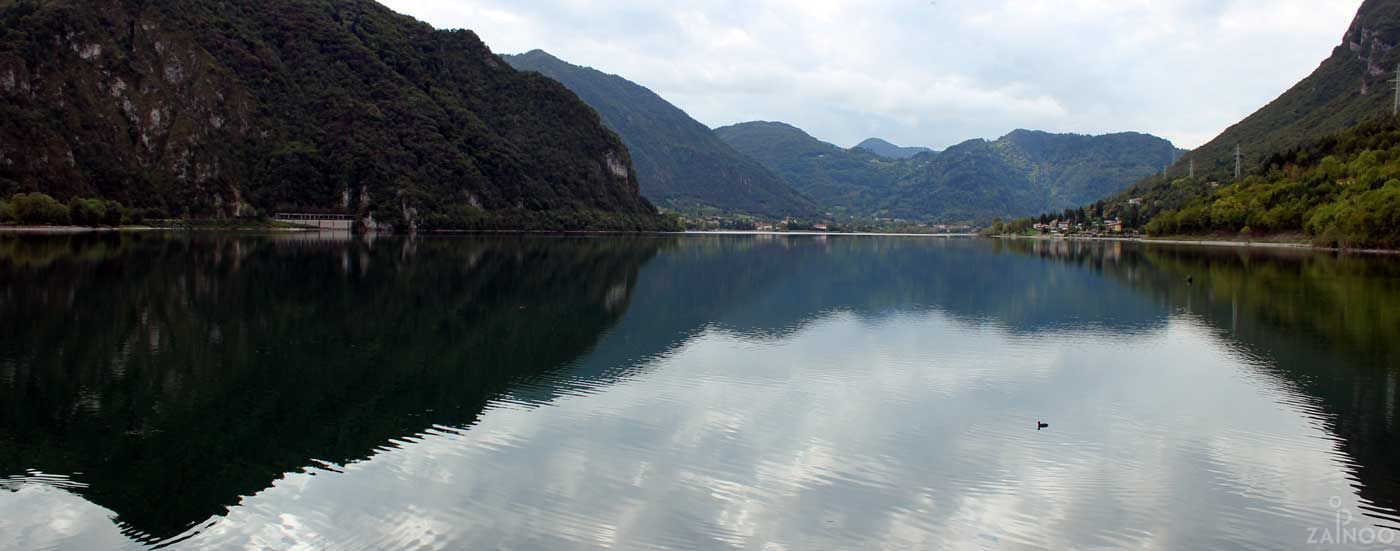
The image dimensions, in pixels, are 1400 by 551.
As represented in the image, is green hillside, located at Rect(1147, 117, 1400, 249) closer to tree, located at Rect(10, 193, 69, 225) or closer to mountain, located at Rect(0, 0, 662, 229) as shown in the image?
mountain, located at Rect(0, 0, 662, 229)

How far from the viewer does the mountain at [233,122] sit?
13262cm

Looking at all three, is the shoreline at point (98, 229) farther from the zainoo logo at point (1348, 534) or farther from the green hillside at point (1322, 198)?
the green hillside at point (1322, 198)

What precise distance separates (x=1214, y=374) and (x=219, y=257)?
58024mm

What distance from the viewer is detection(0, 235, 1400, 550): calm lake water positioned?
11.4 meters

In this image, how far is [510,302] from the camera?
36.9 metres

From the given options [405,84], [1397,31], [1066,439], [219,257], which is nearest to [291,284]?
[219,257]

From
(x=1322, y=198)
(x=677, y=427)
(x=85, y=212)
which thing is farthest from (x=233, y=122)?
(x=677, y=427)

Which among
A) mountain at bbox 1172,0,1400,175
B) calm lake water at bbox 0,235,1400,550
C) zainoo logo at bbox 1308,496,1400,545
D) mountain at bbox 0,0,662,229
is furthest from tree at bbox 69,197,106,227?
mountain at bbox 1172,0,1400,175

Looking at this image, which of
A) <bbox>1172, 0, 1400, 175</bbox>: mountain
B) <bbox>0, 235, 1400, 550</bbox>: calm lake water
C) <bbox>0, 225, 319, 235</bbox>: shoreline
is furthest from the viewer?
<bbox>1172, 0, 1400, 175</bbox>: mountain

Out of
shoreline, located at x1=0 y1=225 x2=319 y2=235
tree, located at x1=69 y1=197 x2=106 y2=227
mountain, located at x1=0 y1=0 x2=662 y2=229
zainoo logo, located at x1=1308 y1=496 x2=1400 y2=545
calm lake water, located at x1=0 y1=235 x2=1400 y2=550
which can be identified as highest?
mountain, located at x1=0 y1=0 x2=662 y2=229

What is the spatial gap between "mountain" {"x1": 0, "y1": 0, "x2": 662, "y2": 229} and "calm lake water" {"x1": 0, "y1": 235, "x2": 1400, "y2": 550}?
118054mm

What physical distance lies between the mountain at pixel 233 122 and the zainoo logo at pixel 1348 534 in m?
138

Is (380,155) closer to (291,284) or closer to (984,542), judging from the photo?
(291,284)

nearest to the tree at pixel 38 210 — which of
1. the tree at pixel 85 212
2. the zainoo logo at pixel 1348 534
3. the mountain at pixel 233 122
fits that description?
the tree at pixel 85 212
